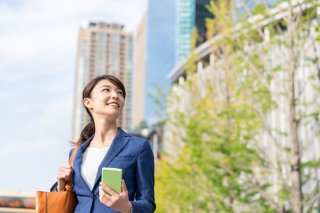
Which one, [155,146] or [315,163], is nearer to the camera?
[315,163]

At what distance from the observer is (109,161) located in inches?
83.9

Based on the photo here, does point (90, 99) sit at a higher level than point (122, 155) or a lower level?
higher

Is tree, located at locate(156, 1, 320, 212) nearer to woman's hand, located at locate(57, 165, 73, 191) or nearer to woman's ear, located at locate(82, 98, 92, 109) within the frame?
woman's ear, located at locate(82, 98, 92, 109)

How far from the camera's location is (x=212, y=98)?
52.9 feet

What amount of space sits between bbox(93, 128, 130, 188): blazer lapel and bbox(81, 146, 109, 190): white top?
0.04 metres

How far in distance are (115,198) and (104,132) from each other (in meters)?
0.43

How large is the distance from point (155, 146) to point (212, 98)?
41635 millimetres

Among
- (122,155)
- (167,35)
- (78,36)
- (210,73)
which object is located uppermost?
(78,36)

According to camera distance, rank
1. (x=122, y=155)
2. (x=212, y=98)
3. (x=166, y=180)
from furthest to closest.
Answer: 1. (x=166, y=180)
2. (x=212, y=98)
3. (x=122, y=155)

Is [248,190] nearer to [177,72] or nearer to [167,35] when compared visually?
[177,72]

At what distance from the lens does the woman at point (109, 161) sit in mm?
2082

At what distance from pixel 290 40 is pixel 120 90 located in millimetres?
8889

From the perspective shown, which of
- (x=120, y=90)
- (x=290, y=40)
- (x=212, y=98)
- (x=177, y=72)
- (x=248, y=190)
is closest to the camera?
(x=120, y=90)

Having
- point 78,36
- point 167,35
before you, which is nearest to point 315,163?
point 167,35
